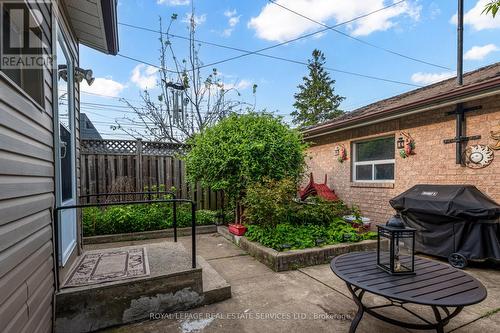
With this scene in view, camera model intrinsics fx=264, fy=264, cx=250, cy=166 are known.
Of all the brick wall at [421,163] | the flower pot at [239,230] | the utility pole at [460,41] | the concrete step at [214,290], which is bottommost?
the concrete step at [214,290]

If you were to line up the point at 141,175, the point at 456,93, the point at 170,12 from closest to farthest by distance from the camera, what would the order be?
the point at 456,93, the point at 141,175, the point at 170,12

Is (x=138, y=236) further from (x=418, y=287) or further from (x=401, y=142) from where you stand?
(x=401, y=142)

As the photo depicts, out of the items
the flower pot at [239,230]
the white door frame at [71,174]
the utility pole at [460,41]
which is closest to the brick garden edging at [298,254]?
the flower pot at [239,230]

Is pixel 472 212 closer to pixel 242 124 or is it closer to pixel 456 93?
pixel 456 93

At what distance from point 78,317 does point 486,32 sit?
9008 millimetres

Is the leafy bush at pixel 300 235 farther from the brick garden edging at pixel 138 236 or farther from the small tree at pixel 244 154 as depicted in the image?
the brick garden edging at pixel 138 236

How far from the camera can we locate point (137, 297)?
7.98 ft

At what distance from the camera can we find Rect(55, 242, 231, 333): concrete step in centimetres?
225

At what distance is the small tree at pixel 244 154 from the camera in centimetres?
500

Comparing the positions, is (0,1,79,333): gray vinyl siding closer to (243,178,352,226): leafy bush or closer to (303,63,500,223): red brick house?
(243,178,352,226): leafy bush

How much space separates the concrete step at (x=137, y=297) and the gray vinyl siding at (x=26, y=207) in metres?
0.17

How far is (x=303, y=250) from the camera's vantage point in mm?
3900

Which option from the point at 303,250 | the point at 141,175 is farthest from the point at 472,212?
the point at 141,175

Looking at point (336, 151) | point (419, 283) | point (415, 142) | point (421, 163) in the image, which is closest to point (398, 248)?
point (419, 283)
